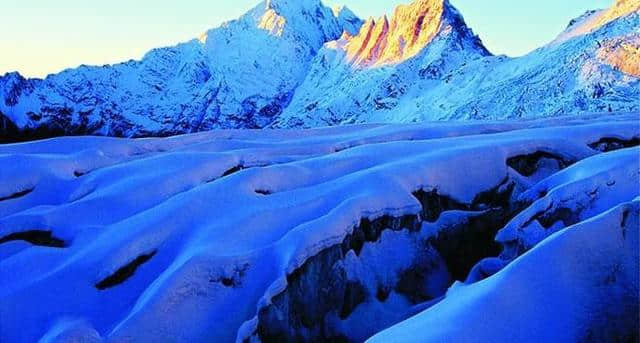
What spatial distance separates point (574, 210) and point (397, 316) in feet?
8.69

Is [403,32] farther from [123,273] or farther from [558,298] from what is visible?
[558,298]

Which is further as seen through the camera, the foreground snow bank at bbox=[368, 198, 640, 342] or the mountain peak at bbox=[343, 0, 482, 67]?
the mountain peak at bbox=[343, 0, 482, 67]

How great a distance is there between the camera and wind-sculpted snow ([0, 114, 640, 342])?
6219 mm

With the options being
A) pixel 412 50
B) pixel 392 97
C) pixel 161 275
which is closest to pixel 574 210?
pixel 161 275

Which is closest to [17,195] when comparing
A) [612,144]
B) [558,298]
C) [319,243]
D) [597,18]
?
[319,243]

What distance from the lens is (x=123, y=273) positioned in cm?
809

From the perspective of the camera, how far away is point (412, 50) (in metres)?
162

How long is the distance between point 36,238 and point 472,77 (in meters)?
104

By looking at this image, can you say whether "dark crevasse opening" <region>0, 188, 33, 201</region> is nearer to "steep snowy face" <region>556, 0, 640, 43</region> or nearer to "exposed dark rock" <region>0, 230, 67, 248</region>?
"exposed dark rock" <region>0, 230, 67, 248</region>

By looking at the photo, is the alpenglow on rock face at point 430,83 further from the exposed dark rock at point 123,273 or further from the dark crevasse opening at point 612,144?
the exposed dark rock at point 123,273

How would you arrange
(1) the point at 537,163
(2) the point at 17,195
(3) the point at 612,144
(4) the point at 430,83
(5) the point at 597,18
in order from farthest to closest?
(4) the point at 430,83
(5) the point at 597,18
(3) the point at 612,144
(1) the point at 537,163
(2) the point at 17,195

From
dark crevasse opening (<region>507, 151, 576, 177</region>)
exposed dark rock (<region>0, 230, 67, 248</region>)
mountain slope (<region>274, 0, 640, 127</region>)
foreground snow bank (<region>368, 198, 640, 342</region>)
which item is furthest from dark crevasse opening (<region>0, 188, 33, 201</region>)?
mountain slope (<region>274, 0, 640, 127</region>)

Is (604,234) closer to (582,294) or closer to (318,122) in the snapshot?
(582,294)

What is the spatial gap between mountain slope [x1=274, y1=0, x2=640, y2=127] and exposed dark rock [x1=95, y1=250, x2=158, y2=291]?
2324 inches
